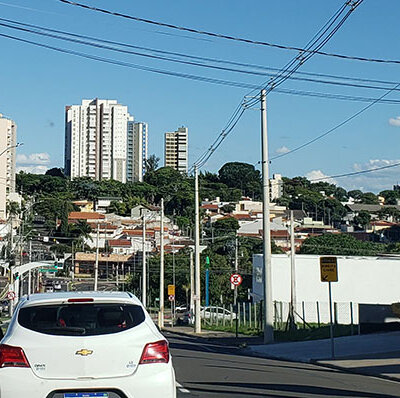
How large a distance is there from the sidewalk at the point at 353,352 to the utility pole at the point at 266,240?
82cm

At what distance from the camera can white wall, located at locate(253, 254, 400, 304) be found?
2108 inches

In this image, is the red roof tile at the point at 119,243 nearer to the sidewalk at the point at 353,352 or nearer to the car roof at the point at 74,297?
the sidewalk at the point at 353,352

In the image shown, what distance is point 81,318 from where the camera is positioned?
829 centimetres

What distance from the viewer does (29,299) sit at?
8406 mm

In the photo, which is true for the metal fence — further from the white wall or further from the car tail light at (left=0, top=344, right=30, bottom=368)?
the car tail light at (left=0, top=344, right=30, bottom=368)

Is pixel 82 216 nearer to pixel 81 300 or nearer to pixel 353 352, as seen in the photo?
pixel 353 352

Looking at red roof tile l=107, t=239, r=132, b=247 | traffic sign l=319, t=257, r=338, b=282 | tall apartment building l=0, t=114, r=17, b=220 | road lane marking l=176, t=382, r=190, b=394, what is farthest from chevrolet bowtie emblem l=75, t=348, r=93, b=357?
tall apartment building l=0, t=114, r=17, b=220

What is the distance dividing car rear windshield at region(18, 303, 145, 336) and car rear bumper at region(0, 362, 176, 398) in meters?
0.50

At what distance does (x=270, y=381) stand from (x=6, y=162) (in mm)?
116032

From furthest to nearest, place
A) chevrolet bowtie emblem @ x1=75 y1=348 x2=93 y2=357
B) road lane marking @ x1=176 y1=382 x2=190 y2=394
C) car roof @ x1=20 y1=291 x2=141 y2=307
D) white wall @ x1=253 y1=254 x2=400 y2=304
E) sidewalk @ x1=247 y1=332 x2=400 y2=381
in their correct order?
white wall @ x1=253 y1=254 x2=400 y2=304 → sidewalk @ x1=247 y1=332 x2=400 y2=381 → road lane marking @ x1=176 y1=382 x2=190 y2=394 → car roof @ x1=20 y1=291 x2=141 y2=307 → chevrolet bowtie emblem @ x1=75 y1=348 x2=93 y2=357

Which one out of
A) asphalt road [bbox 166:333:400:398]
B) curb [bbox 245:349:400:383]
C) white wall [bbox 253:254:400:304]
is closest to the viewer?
asphalt road [bbox 166:333:400:398]

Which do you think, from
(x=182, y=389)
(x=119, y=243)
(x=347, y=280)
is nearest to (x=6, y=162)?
(x=119, y=243)

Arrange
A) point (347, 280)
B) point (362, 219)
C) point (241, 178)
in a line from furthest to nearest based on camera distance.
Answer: point (241, 178) → point (362, 219) → point (347, 280)

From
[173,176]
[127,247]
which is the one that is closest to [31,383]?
[127,247]
